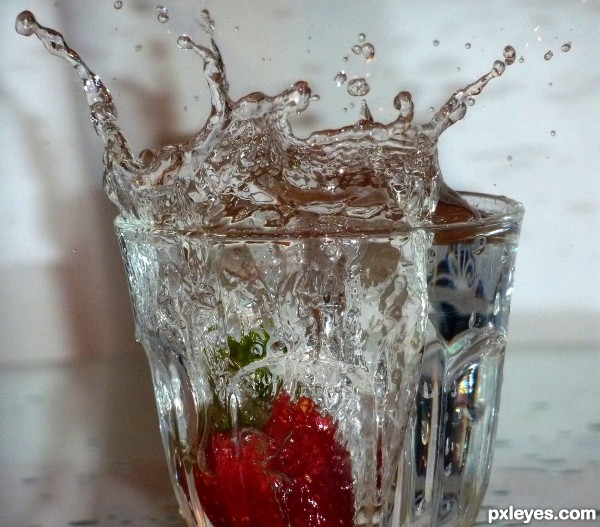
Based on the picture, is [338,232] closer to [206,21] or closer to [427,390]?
[427,390]

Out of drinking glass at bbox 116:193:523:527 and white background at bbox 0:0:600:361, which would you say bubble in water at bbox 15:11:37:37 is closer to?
drinking glass at bbox 116:193:523:527

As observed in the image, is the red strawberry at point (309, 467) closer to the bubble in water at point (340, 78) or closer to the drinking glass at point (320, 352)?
the drinking glass at point (320, 352)

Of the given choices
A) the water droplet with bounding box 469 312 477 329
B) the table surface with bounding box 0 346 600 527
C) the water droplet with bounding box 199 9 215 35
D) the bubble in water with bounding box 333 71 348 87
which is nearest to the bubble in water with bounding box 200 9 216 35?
the water droplet with bounding box 199 9 215 35

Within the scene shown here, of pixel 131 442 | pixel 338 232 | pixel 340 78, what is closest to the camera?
pixel 338 232

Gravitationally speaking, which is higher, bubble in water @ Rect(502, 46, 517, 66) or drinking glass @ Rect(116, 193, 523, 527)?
bubble in water @ Rect(502, 46, 517, 66)

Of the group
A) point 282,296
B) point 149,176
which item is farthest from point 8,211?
point 282,296

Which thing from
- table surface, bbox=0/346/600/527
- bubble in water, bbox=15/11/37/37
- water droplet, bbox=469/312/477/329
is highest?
bubble in water, bbox=15/11/37/37

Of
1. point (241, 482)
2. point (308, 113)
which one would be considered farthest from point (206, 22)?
point (241, 482)
